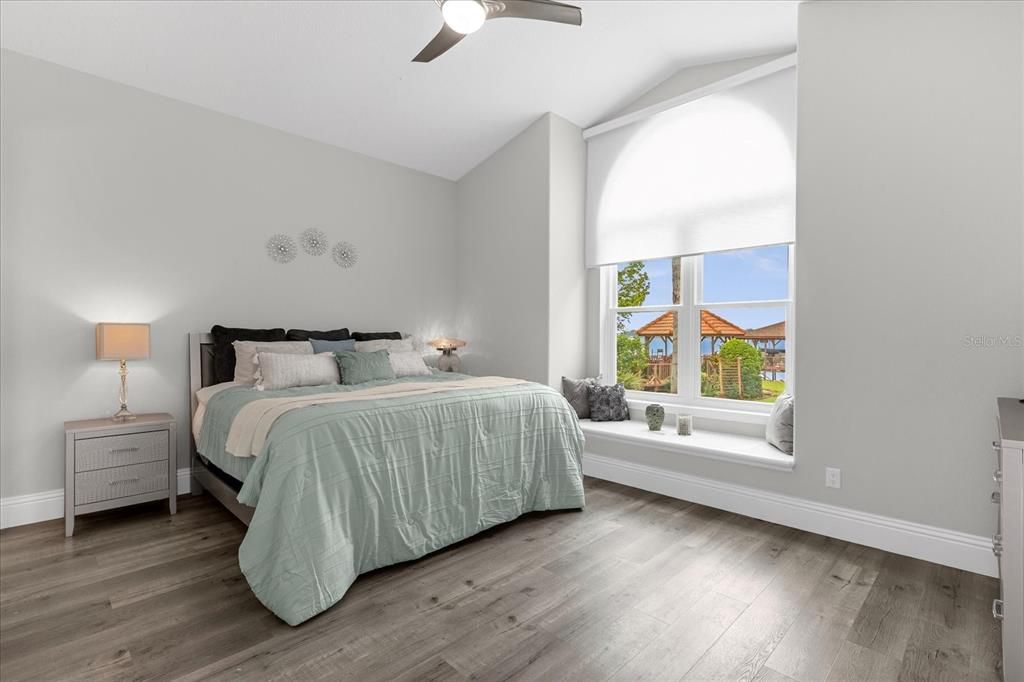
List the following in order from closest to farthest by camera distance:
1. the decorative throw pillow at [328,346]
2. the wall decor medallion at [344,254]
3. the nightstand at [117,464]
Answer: the nightstand at [117,464] → the decorative throw pillow at [328,346] → the wall decor medallion at [344,254]

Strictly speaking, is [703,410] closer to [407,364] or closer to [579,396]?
[579,396]

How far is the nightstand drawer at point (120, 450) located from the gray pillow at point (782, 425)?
146 inches

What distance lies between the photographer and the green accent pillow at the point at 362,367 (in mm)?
3393

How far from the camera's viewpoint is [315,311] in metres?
4.13

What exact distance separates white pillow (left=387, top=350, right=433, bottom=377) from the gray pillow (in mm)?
2412

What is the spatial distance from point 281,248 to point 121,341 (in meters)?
1.31

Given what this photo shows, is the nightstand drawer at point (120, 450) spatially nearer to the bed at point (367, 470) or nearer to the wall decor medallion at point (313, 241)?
the bed at point (367, 470)

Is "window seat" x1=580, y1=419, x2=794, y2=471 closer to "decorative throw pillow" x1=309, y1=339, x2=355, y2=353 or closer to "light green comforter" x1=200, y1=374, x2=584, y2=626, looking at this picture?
"light green comforter" x1=200, y1=374, x2=584, y2=626

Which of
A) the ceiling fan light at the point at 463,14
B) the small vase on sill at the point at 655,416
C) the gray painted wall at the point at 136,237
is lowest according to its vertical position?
the small vase on sill at the point at 655,416

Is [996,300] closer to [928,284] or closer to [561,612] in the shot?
[928,284]

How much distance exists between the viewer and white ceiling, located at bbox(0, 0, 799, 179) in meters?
2.80

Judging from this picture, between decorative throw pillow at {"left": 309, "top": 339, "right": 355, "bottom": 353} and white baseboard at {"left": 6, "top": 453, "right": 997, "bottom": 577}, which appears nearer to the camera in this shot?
white baseboard at {"left": 6, "top": 453, "right": 997, "bottom": 577}

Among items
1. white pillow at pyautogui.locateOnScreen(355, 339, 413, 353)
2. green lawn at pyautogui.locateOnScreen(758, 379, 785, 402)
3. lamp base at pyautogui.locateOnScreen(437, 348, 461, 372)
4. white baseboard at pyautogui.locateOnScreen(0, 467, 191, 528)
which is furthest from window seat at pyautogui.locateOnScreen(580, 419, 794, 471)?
white baseboard at pyautogui.locateOnScreen(0, 467, 191, 528)

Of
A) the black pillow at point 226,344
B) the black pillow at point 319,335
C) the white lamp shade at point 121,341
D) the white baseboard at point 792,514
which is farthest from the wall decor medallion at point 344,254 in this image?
the white baseboard at point 792,514
